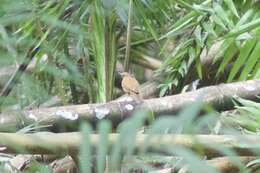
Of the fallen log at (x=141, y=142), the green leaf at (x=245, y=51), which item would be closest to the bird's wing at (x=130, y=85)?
the green leaf at (x=245, y=51)

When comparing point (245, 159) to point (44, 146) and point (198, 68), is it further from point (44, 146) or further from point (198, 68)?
point (198, 68)

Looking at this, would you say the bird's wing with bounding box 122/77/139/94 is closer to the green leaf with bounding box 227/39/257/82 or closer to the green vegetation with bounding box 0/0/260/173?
the green vegetation with bounding box 0/0/260/173

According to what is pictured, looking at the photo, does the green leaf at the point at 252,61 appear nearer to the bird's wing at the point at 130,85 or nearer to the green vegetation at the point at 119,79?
the green vegetation at the point at 119,79

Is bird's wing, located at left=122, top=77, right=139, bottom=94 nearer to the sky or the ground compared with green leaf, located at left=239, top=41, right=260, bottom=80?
nearer to the ground

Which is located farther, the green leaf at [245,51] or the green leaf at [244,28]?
the green leaf at [245,51]

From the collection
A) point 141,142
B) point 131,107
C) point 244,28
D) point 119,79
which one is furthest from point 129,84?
point 141,142

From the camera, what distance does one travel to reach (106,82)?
2064 mm

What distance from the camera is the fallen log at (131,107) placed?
1.39m

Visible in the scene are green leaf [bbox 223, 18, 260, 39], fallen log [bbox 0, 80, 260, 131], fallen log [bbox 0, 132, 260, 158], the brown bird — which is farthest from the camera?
the brown bird

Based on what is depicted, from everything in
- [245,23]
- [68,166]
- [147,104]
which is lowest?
[68,166]

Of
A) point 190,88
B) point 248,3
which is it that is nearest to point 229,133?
point 248,3

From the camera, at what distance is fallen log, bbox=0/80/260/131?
139cm

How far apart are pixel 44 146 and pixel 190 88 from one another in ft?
5.91

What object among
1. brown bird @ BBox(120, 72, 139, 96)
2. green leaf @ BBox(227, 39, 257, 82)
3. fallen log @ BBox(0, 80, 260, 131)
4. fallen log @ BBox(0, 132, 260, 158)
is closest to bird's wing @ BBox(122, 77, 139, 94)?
brown bird @ BBox(120, 72, 139, 96)
